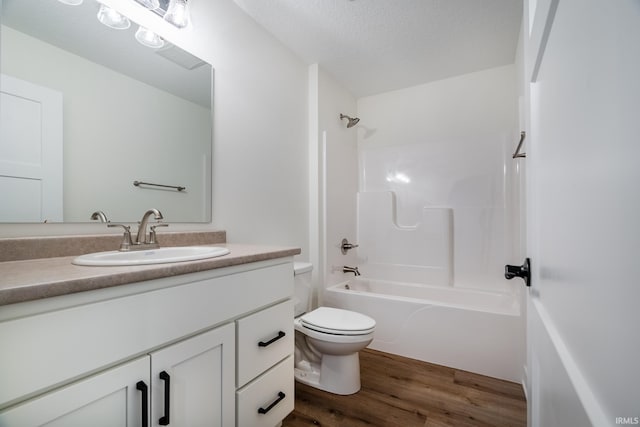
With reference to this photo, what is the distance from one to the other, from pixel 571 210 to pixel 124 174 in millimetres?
1506

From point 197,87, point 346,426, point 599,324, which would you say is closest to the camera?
point 599,324

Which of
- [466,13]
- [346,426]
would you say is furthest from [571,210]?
[466,13]

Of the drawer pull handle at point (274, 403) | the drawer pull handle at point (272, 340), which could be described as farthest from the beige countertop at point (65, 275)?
the drawer pull handle at point (274, 403)

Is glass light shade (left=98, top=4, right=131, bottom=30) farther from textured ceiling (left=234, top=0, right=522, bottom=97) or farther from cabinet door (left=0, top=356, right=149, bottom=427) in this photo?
cabinet door (left=0, top=356, right=149, bottom=427)

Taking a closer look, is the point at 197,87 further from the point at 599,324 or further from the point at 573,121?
the point at 599,324

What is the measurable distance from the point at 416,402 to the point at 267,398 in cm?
91

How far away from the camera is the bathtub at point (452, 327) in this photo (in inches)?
71.9

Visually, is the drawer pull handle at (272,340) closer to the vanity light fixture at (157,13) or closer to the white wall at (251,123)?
the white wall at (251,123)

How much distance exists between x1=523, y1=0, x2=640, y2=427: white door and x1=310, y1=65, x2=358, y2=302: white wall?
1910 millimetres

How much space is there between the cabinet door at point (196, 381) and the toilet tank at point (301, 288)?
79 centimetres

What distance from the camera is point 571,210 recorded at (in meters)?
0.41

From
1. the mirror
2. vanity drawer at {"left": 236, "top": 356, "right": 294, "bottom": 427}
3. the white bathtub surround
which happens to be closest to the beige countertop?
the mirror

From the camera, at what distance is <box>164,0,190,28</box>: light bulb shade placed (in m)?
1.38

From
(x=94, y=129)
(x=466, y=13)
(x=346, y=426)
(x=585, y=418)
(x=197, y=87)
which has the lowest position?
(x=346, y=426)
